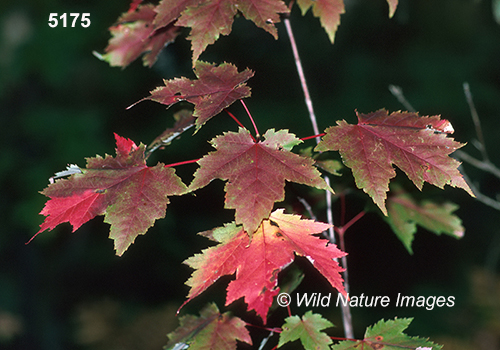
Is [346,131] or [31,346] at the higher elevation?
[346,131]

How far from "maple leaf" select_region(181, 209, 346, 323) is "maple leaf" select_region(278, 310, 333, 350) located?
242 millimetres

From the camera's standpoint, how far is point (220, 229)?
86 centimetres

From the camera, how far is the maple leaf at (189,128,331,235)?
750 mm

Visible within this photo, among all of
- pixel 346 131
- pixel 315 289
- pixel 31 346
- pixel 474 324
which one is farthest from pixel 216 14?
pixel 31 346

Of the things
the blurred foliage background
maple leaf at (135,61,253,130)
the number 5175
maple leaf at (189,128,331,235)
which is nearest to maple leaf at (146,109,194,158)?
maple leaf at (135,61,253,130)

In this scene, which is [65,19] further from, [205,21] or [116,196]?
[116,196]

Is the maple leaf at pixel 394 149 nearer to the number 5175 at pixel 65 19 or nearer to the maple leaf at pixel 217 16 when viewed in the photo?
the maple leaf at pixel 217 16

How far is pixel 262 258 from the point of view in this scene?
0.81 metres

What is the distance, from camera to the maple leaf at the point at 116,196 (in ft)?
2.68

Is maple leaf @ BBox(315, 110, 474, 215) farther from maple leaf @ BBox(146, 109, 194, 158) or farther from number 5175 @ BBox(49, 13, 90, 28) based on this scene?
number 5175 @ BBox(49, 13, 90, 28)

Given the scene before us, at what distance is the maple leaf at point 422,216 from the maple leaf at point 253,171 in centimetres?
68

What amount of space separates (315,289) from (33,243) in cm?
254

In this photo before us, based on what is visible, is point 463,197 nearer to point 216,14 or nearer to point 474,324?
point 474,324

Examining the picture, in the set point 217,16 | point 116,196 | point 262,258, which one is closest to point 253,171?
point 262,258
